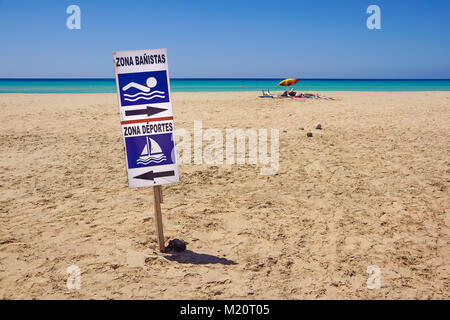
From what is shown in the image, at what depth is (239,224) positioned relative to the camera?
14.3 ft

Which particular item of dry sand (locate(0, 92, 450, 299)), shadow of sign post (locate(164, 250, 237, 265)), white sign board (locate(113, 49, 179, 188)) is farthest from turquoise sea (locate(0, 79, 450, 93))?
shadow of sign post (locate(164, 250, 237, 265))

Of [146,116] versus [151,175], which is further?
[151,175]

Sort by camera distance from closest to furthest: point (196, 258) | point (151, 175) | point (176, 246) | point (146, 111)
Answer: point (146, 111)
point (151, 175)
point (196, 258)
point (176, 246)

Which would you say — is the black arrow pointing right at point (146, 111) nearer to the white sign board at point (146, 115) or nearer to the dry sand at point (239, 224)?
the white sign board at point (146, 115)

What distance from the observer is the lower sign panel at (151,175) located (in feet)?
11.2

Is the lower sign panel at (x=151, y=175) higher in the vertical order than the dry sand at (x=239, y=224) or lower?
higher

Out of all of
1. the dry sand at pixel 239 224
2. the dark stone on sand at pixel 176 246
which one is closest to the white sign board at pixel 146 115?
the dark stone on sand at pixel 176 246

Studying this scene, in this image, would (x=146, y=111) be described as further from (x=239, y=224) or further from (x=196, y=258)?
(x=239, y=224)

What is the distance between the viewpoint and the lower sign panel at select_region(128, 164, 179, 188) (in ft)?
11.2

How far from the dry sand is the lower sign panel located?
0.87m

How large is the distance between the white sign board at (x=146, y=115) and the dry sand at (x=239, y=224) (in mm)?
1032

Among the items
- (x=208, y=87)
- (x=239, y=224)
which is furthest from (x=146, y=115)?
(x=208, y=87)

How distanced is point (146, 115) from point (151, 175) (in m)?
0.68

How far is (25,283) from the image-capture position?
305 cm
